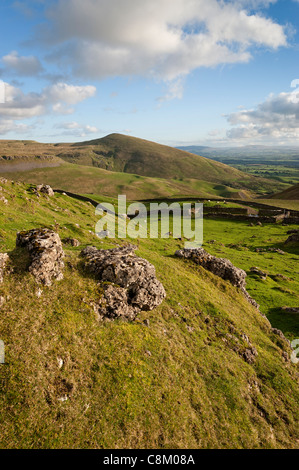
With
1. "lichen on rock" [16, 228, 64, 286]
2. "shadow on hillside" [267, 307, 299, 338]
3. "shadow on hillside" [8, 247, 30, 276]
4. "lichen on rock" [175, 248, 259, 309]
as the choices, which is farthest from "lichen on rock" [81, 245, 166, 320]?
"shadow on hillside" [267, 307, 299, 338]

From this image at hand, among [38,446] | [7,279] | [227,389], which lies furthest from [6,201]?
[227,389]

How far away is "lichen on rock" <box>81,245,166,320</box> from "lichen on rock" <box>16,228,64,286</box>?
2.58 meters

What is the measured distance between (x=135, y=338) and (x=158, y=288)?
4.80 m

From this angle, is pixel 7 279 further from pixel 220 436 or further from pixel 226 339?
pixel 226 339

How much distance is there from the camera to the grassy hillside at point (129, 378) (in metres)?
10.4

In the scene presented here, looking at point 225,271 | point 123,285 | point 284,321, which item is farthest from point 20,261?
point 284,321

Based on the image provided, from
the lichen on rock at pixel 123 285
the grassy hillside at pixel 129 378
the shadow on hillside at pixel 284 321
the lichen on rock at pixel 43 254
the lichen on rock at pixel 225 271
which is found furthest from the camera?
the lichen on rock at pixel 225 271

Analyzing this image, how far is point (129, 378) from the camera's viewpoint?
12891 mm

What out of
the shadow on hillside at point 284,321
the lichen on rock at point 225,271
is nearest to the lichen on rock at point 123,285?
the lichen on rock at point 225,271

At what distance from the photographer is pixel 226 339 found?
759 inches

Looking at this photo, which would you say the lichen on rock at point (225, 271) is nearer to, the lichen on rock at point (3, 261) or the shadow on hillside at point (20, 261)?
the shadow on hillside at point (20, 261)

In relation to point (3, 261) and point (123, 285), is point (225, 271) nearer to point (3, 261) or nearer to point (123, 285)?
point (123, 285)

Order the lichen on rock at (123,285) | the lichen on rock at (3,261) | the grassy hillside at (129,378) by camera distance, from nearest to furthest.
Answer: the grassy hillside at (129,378) → the lichen on rock at (3,261) → the lichen on rock at (123,285)

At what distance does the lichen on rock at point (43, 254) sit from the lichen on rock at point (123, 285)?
258cm
